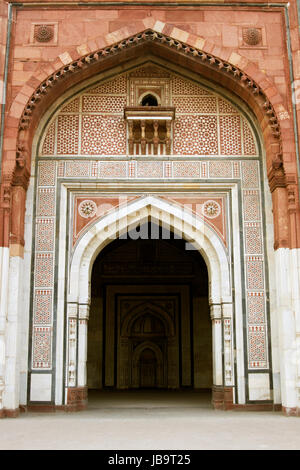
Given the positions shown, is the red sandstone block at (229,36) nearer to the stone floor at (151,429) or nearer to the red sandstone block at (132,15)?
the red sandstone block at (132,15)

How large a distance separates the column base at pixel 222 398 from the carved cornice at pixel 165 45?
415 centimetres

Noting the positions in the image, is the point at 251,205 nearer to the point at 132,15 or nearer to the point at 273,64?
the point at 273,64

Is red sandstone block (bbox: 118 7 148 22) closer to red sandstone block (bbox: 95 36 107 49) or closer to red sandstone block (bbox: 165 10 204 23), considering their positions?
red sandstone block (bbox: 165 10 204 23)

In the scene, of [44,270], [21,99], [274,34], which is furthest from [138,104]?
[44,270]

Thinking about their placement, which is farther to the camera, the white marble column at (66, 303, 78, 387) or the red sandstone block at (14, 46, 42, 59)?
the red sandstone block at (14, 46, 42, 59)

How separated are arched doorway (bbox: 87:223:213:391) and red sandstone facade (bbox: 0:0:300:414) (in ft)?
18.5

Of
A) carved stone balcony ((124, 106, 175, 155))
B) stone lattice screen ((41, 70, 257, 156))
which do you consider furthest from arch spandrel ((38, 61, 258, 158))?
carved stone balcony ((124, 106, 175, 155))

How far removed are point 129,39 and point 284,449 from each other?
6.94 metres

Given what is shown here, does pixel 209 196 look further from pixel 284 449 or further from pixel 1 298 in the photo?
pixel 284 449

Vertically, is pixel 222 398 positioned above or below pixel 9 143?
below

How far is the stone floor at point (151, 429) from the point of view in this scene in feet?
19.0

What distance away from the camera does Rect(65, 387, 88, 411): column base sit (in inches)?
345

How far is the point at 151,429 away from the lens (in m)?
6.89

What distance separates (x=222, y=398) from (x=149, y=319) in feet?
20.8
